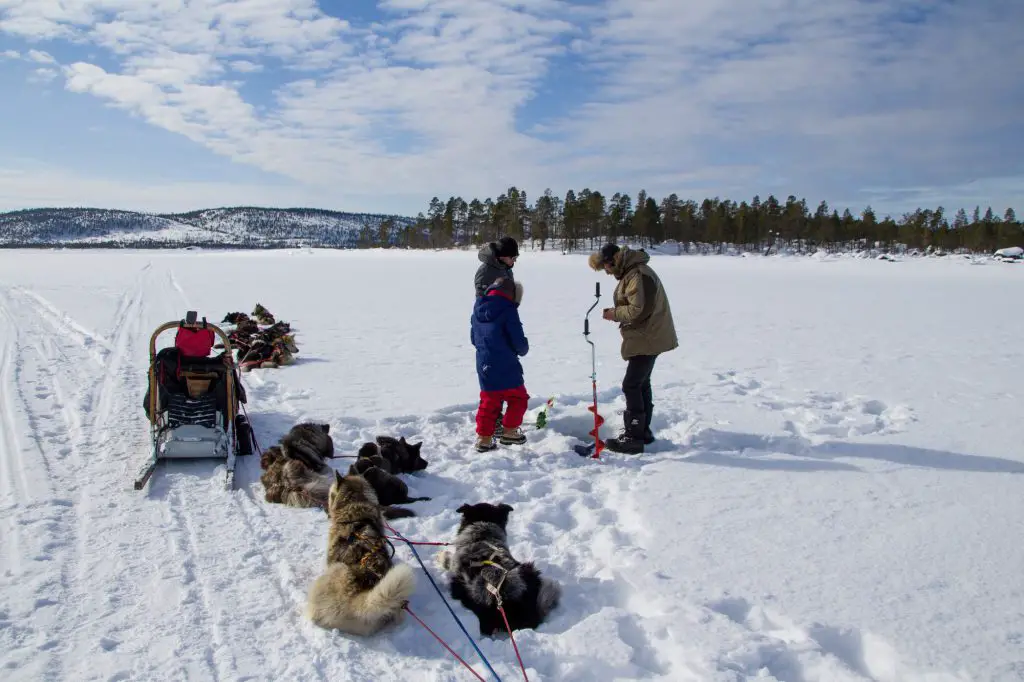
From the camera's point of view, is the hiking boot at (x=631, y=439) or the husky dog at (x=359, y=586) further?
the hiking boot at (x=631, y=439)

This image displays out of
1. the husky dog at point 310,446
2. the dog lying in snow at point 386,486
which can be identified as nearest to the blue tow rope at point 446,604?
the dog lying in snow at point 386,486

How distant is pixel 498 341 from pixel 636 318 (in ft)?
4.27

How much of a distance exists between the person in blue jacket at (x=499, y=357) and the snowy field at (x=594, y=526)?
302 millimetres

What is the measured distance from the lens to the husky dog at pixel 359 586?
2.96m

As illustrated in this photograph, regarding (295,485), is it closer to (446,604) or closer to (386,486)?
(386,486)

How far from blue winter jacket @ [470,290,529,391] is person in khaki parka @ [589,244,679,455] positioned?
0.87 m

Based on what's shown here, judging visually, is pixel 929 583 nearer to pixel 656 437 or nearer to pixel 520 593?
pixel 520 593

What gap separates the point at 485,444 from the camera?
5848 millimetres

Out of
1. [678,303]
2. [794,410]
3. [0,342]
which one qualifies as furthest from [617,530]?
[678,303]

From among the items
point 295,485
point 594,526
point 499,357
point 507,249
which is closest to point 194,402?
point 295,485

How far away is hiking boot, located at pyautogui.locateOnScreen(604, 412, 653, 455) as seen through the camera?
227 inches

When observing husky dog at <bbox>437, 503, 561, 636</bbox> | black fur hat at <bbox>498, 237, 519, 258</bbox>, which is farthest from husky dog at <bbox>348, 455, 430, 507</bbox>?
black fur hat at <bbox>498, 237, 519, 258</bbox>

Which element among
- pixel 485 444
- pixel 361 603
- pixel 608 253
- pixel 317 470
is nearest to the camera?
pixel 361 603

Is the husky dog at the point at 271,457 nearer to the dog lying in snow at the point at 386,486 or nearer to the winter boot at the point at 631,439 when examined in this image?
the dog lying in snow at the point at 386,486
